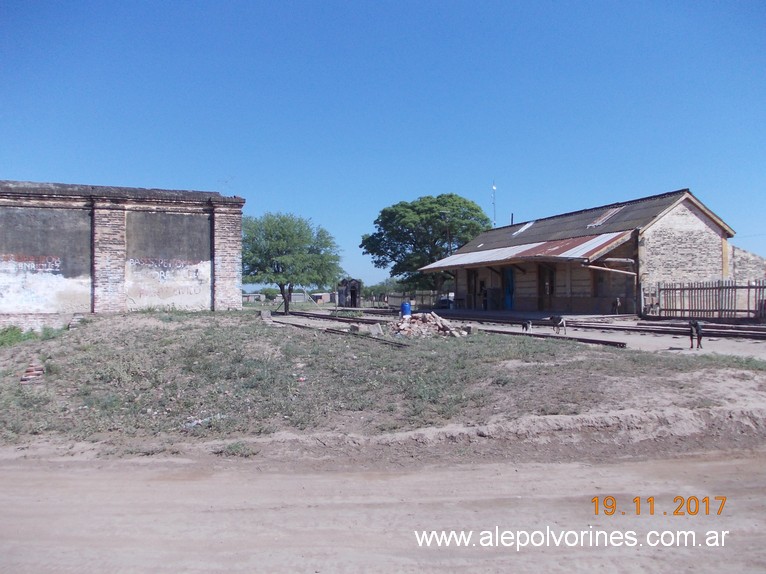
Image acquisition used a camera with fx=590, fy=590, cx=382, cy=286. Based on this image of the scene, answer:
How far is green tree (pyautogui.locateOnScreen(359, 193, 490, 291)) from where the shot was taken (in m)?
45.9

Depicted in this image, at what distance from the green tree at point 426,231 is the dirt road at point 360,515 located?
39.9m

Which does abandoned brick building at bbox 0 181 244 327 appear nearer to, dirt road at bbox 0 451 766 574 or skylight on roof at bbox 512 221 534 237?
dirt road at bbox 0 451 766 574

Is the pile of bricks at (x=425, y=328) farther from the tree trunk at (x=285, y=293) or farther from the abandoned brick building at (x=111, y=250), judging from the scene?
the tree trunk at (x=285, y=293)

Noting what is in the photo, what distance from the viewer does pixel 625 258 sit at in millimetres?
25609

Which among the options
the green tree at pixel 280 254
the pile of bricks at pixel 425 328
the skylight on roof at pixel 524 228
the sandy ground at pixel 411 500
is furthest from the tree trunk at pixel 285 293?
the sandy ground at pixel 411 500

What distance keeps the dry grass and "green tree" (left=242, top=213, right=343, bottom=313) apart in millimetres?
22209

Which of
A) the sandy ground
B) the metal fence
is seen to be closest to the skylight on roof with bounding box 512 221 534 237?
the metal fence

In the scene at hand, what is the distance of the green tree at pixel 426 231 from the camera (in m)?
45.9

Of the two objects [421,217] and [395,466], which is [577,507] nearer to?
[395,466]

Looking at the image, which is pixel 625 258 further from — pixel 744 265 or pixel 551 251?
pixel 744 265

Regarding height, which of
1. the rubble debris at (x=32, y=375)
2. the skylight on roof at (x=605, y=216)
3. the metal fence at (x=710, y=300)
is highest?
the skylight on roof at (x=605, y=216)

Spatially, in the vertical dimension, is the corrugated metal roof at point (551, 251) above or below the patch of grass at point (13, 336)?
above

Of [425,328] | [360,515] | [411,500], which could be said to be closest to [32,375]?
[360,515]

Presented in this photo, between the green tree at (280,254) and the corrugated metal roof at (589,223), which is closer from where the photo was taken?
the corrugated metal roof at (589,223)
